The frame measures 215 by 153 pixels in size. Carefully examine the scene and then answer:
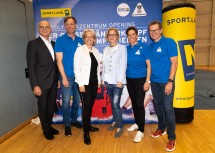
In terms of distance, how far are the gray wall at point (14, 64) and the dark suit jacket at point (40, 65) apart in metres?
0.58

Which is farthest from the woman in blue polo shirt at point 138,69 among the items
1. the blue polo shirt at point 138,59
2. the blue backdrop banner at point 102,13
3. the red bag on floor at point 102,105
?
the red bag on floor at point 102,105

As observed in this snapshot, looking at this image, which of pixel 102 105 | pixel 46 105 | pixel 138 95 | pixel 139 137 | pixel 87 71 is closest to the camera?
pixel 87 71

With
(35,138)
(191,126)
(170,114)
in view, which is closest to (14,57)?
(35,138)

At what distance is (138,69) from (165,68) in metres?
0.36

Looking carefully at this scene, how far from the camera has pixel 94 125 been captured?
326 cm

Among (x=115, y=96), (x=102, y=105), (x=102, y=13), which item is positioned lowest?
(x=102, y=105)

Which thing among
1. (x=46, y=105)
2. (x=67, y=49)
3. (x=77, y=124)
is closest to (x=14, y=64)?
(x=46, y=105)

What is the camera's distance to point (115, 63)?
8.43 feet

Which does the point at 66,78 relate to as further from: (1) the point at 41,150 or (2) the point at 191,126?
(2) the point at 191,126

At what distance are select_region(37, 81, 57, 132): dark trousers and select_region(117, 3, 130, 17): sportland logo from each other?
1500 millimetres

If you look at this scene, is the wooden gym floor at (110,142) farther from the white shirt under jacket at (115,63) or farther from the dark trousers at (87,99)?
the white shirt under jacket at (115,63)

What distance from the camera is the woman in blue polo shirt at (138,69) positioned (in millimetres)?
2461

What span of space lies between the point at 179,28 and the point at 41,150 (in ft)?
8.73

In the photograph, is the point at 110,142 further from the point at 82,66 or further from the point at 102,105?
the point at 82,66
